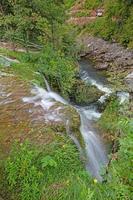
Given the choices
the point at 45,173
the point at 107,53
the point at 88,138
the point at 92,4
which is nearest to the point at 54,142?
the point at 45,173

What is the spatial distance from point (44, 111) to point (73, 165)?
255 centimetres

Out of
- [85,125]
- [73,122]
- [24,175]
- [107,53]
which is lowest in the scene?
[107,53]

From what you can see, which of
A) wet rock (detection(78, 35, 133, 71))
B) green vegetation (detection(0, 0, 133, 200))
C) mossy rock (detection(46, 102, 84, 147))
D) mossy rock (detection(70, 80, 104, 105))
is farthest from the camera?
wet rock (detection(78, 35, 133, 71))

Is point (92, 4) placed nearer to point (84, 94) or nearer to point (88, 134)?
point (84, 94)

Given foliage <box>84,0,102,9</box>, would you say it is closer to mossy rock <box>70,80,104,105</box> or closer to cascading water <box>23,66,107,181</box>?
mossy rock <box>70,80,104,105</box>

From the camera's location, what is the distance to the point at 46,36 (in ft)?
62.4

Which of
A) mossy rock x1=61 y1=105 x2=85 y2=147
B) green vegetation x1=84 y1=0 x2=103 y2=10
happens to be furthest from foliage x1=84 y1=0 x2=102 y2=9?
mossy rock x1=61 y1=105 x2=85 y2=147

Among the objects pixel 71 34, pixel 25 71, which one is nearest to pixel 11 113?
pixel 25 71

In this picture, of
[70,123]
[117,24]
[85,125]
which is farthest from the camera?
[117,24]

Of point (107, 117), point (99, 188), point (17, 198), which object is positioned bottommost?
point (107, 117)

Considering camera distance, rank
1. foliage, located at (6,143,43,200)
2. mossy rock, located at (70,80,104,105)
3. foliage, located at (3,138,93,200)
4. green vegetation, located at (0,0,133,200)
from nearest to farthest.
A: green vegetation, located at (0,0,133,200) < foliage, located at (3,138,93,200) < foliage, located at (6,143,43,200) < mossy rock, located at (70,80,104,105)

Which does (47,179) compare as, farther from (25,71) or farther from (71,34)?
(71,34)

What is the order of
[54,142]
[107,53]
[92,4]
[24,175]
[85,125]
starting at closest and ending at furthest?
1. [24,175]
2. [54,142]
3. [85,125]
4. [107,53]
5. [92,4]

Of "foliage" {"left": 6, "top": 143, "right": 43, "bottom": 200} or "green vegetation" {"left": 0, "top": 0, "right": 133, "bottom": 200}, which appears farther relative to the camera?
"foliage" {"left": 6, "top": 143, "right": 43, "bottom": 200}
